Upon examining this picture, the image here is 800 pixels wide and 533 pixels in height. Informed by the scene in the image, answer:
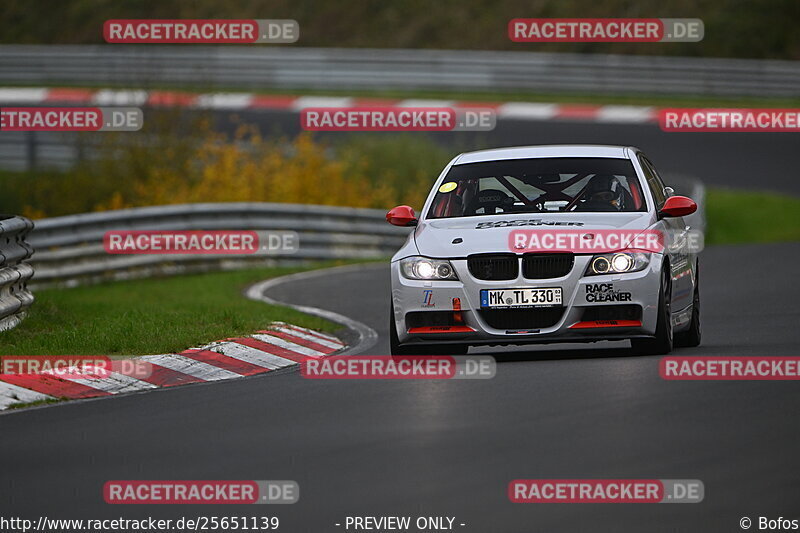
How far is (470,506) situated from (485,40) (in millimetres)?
41370

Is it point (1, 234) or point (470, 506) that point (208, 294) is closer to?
point (1, 234)

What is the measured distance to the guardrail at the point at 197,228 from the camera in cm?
2192

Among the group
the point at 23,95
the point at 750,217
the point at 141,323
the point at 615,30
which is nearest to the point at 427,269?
the point at 141,323

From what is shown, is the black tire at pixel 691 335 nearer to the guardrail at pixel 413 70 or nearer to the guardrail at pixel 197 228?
the guardrail at pixel 197 228

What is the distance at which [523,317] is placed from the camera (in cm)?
1195

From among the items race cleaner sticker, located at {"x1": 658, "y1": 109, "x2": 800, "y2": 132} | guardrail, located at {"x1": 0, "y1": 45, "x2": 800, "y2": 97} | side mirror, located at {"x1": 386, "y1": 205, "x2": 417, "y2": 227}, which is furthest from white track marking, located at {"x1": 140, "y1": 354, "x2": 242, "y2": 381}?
guardrail, located at {"x1": 0, "y1": 45, "x2": 800, "y2": 97}

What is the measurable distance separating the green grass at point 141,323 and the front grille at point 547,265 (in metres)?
2.97

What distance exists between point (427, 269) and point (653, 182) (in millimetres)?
2416

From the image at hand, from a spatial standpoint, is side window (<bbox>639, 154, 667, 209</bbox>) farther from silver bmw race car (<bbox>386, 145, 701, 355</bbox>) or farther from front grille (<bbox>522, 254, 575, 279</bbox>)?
front grille (<bbox>522, 254, 575, 279</bbox>)

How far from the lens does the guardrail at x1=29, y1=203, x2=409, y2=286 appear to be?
21922 millimetres

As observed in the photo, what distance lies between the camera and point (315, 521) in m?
7.54

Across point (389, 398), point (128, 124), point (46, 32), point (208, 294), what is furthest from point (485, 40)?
point (389, 398)

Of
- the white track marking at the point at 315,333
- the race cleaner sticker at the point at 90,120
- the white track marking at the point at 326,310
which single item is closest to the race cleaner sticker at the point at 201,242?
the white track marking at the point at 326,310

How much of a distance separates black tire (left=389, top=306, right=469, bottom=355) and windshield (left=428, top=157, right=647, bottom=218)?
100cm
